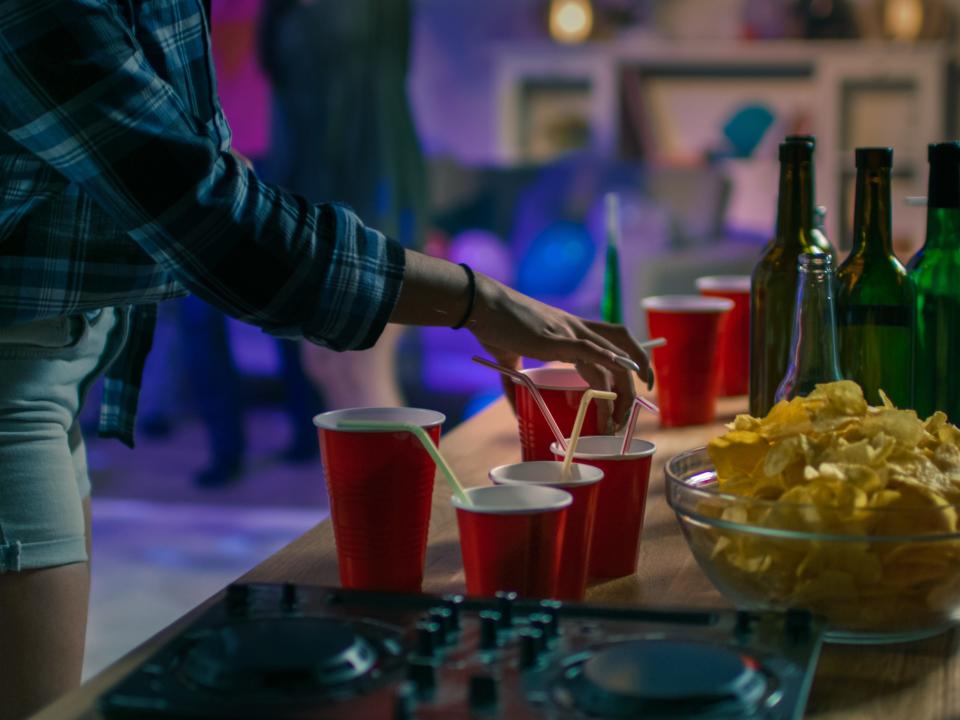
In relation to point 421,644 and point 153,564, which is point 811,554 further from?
point 153,564

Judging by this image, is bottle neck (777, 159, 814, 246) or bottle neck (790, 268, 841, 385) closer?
bottle neck (790, 268, 841, 385)

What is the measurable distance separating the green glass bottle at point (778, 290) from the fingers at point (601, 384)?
27 cm

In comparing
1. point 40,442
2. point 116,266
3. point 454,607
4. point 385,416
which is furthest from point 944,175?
point 40,442

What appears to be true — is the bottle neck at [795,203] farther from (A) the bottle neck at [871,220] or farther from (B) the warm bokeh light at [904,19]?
(B) the warm bokeh light at [904,19]

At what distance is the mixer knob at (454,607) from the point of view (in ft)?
1.98

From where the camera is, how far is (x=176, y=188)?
857mm

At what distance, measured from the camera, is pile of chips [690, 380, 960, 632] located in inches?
→ 26.6

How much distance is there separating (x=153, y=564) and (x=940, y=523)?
3.54 m

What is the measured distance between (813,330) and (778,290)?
254mm

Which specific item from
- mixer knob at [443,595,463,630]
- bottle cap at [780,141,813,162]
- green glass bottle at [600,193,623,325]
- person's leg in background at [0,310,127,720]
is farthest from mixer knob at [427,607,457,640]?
green glass bottle at [600,193,623,325]

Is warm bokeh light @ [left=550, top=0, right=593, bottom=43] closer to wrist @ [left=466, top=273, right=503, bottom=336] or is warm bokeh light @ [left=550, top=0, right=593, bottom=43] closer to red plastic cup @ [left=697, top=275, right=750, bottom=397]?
red plastic cup @ [left=697, top=275, right=750, bottom=397]

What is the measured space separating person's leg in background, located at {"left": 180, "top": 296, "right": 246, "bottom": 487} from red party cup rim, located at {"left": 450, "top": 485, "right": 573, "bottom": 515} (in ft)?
12.7

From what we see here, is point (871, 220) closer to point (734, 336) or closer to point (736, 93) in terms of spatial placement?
point (734, 336)

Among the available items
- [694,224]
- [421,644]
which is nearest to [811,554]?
[421,644]
